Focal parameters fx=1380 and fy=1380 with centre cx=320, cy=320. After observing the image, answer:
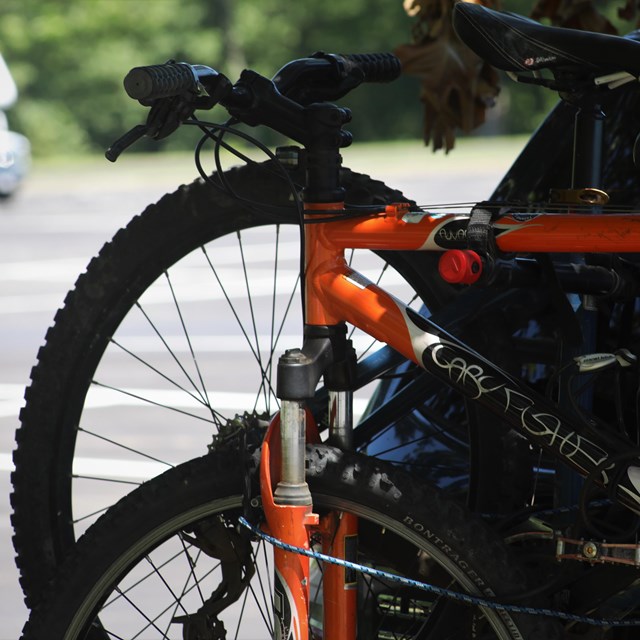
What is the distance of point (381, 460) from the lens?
2.40 meters

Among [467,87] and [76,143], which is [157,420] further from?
[76,143]

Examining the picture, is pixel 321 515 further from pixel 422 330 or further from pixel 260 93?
pixel 260 93

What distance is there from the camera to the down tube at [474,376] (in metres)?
2.34

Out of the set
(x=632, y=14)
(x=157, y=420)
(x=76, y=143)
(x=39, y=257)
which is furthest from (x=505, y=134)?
(x=632, y=14)

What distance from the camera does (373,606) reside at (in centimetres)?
279

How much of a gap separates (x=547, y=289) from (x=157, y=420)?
4.16 metres

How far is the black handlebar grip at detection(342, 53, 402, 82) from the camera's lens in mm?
2684

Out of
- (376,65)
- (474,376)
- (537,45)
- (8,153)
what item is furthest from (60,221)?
(537,45)

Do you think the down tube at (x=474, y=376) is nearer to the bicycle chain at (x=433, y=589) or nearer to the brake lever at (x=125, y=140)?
the bicycle chain at (x=433, y=589)

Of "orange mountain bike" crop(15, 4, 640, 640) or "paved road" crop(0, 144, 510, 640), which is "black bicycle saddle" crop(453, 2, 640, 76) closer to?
"orange mountain bike" crop(15, 4, 640, 640)

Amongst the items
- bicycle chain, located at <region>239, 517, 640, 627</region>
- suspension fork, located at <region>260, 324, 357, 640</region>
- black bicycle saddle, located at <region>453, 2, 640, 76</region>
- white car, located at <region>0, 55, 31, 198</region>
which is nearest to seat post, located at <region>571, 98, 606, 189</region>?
black bicycle saddle, located at <region>453, 2, 640, 76</region>

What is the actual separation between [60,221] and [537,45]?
48.0 feet

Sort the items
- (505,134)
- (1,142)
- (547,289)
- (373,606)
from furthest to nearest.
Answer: (505,134), (1,142), (373,606), (547,289)

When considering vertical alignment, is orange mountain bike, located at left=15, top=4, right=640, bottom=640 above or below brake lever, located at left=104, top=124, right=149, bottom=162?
below
